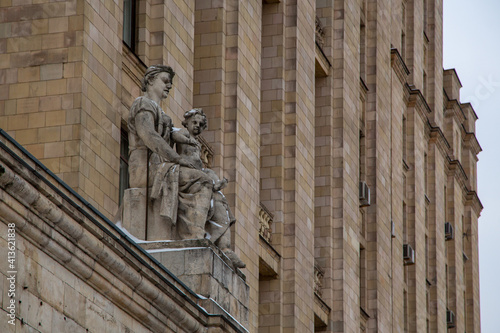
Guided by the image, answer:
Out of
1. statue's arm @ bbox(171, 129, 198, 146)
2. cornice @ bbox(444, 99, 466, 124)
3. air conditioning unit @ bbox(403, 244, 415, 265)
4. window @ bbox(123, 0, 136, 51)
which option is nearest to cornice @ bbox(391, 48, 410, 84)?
air conditioning unit @ bbox(403, 244, 415, 265)

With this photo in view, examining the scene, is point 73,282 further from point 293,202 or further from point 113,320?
point 293,202

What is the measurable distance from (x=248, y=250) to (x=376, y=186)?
598 inches

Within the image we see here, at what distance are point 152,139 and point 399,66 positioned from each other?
31035 mm

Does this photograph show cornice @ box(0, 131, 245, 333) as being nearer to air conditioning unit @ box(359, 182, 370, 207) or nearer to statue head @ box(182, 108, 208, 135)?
statue head @ box(182, 108, 208, 135)

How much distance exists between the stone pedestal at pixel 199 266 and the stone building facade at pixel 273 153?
480 millimetres

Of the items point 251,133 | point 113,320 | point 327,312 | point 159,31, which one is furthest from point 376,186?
point 113,320

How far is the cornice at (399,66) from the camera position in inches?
2156

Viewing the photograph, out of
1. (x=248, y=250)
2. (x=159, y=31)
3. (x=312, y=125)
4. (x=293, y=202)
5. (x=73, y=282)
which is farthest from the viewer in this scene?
(x=312, y=125)

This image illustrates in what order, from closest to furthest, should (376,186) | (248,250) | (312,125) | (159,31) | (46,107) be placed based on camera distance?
A: (46,107) → (159,31) → (248,250) → (312,125) → (376,186)

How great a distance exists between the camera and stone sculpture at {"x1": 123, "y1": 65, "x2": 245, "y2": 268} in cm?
2539

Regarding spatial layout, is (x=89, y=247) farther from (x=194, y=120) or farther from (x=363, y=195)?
(x=363, y=195)

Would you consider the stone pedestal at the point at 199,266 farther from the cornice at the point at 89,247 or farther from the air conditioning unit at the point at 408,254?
the air conditioning unit at the point at 408,254

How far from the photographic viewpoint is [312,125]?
4216cm

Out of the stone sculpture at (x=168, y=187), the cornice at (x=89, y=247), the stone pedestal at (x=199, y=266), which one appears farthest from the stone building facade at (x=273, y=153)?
the stone sculpture at (x=168, y=187)
